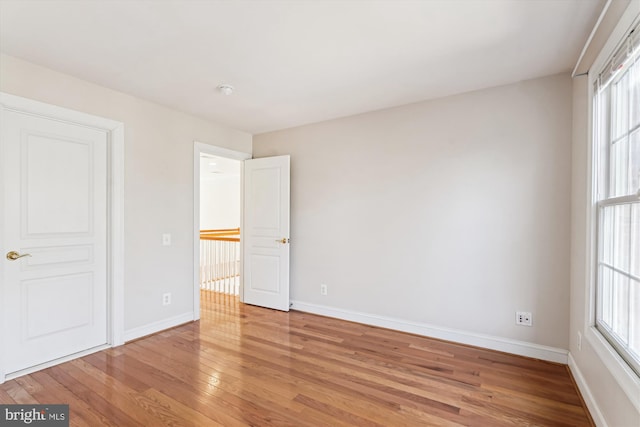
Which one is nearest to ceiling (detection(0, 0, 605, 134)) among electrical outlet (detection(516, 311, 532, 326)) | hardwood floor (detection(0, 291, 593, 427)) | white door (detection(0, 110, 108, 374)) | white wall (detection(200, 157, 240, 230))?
white door (detection(0, 110, 108, 374))

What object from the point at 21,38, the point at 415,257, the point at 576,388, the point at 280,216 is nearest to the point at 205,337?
the point at 280,216

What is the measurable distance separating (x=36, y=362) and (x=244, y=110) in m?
2.96

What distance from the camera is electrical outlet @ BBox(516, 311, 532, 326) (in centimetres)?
274

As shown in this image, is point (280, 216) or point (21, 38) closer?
point (21, 38)

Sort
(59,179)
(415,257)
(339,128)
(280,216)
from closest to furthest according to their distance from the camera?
(59,179), (415,257), (339,128), (280,216)

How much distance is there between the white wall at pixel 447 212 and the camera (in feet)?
8.79

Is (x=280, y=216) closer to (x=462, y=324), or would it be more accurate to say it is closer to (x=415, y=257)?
(x=415, y=257)

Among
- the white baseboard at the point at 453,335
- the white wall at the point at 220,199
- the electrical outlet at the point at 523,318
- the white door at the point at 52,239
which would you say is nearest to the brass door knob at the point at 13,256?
the white door at the point at 52,239

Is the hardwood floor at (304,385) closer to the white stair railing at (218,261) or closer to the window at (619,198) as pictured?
the window at (619,198)

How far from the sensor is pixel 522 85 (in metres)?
2.77

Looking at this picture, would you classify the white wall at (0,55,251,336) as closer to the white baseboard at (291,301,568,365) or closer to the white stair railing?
the white stair railing

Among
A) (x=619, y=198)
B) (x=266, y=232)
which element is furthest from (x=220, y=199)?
(x=619, y=198)

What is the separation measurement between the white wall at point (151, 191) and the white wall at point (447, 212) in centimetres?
139

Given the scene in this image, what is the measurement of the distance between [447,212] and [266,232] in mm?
2345
